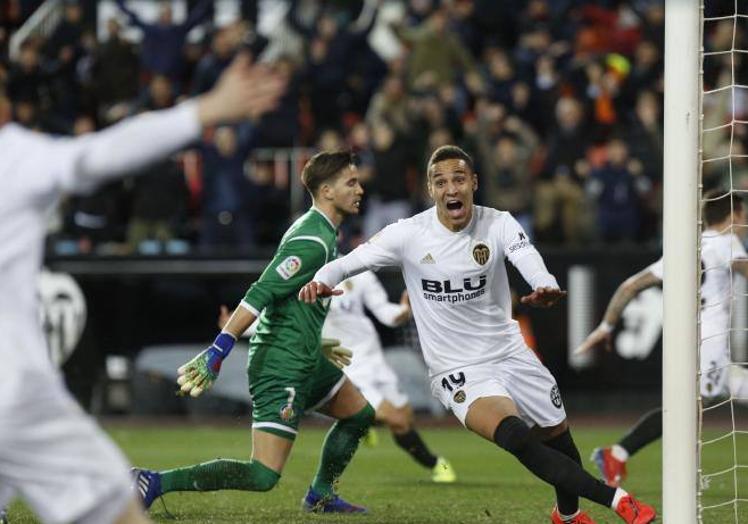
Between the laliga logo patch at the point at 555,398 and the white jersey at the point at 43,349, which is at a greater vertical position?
the white jersey at the point at 43,349

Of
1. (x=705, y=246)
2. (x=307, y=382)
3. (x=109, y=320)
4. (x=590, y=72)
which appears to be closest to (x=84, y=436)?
(x=307, y=382)

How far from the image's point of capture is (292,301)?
8.28 m

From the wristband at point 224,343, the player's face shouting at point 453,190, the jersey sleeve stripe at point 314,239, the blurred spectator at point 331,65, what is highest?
the blurred spectator at point 331,65

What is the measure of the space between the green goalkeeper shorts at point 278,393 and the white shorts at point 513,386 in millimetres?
914

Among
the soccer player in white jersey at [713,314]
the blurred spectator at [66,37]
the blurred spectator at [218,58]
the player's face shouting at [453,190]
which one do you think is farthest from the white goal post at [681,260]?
the blurred spectator at [66,37]

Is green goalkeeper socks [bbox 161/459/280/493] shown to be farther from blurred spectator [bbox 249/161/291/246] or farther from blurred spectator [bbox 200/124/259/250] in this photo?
blurred spectator [bbox 249/161/291/246]

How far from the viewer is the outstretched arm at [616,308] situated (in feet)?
28.9

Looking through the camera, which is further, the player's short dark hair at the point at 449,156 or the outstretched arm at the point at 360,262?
the player's short dark hair at the point at 449,156

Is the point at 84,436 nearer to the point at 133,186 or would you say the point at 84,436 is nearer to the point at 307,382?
the point at 307,382

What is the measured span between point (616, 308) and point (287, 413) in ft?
7.60

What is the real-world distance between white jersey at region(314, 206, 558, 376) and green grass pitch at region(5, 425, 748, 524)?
1306 mm

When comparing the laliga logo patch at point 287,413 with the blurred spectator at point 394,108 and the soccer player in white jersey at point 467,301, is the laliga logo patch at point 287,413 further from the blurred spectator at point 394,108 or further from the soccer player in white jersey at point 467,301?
the blurred spectator at point 394,108

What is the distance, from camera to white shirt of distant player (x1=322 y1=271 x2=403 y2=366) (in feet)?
38.8

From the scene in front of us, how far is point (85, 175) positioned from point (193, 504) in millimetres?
4937
